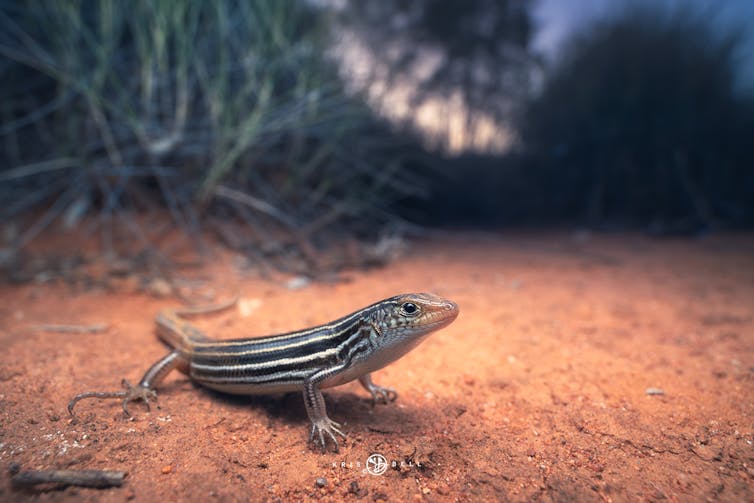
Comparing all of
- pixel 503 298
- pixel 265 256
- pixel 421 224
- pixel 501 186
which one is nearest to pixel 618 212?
pixel 501 186

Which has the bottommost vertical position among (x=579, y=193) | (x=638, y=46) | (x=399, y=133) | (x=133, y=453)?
(x=133, y=453)

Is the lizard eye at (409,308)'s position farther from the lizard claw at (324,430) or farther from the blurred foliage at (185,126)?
the blurred foliage at (185,126)

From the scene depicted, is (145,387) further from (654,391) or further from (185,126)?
(185,126)

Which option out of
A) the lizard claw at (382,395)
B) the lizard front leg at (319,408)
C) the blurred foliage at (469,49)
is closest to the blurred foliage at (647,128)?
the blurred foliage at (469,49)

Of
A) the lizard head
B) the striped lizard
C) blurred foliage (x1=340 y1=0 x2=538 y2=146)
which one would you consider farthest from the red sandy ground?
blurred foliage (x1=340 y1=0 x2=538 y2=146)

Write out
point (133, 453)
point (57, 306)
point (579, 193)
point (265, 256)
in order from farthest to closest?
point (579, 193)
point (265, 256)
point (57, 306)
point (133, 453)

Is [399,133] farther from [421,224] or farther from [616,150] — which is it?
[616,150]

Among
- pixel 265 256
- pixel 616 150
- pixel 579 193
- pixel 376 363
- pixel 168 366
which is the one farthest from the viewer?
pixel 579 193

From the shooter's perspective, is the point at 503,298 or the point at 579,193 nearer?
the point at 503,298
